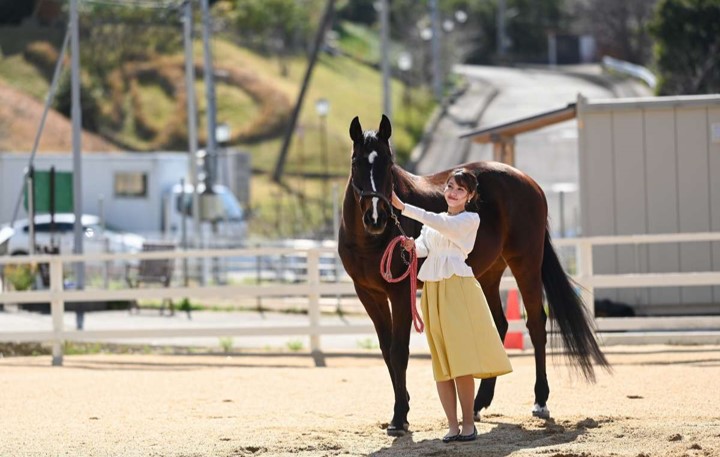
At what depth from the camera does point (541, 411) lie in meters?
8.59

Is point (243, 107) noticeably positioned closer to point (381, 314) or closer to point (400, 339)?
point (381, 314)

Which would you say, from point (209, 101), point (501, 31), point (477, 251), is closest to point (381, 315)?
point (477, 251)

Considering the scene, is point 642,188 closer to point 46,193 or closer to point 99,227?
point 46,193

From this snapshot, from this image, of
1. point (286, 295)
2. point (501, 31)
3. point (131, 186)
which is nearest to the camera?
point (286, 295)

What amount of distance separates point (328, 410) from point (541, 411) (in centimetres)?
163

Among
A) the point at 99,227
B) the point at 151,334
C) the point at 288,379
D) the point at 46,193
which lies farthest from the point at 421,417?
the point at 99,227

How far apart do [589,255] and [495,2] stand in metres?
63.2

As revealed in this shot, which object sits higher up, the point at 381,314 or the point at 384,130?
the point at 384,130

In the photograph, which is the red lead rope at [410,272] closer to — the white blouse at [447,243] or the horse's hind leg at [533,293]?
the white blouse at [447,243]

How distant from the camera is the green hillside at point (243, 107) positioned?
4825 cm

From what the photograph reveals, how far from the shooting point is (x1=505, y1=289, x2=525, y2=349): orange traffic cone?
545 inches

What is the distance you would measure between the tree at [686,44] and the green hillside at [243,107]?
13.0 metres

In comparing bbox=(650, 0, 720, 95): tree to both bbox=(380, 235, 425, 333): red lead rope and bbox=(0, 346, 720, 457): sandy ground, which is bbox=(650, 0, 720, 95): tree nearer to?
bbox=(0, 346, 720, 457): sandy ground

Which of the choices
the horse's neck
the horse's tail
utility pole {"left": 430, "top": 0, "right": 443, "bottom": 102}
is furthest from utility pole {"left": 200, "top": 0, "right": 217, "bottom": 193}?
utility pole {"left": 430, "top": 0, "right": 443, "bottom": 102}
